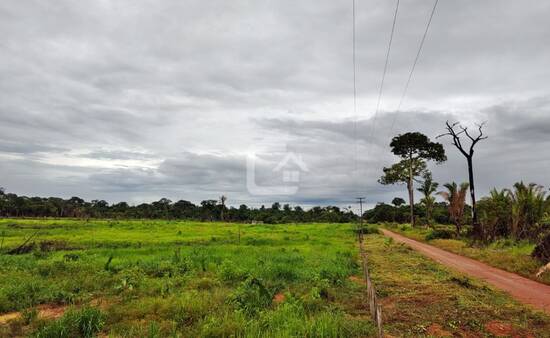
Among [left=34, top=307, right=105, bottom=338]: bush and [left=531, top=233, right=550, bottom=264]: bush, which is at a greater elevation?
[left=531, top=233, right=550, bottom=264]: bush

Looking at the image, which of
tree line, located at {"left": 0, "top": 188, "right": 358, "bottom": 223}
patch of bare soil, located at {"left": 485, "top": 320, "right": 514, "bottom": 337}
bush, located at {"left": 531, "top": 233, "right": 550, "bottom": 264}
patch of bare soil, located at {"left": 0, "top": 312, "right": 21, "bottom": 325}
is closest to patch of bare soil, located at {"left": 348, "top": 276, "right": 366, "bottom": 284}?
patch of bare soil, located at {"left": 485, "top": 320, "right": 514, "bottom": 337}

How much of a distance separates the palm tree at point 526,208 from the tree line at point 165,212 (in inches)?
2712

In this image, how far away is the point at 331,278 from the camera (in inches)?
484

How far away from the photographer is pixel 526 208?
2459 centimetres

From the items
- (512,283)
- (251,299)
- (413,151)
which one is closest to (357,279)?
(512,283)

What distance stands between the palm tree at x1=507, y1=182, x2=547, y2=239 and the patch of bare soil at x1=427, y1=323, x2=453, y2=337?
19965 millimetres

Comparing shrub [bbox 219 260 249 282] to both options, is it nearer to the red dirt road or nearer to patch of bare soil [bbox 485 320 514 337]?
patch of bare soil [bbox 485 320 514 337]

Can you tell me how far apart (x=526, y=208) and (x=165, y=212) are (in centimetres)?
9924

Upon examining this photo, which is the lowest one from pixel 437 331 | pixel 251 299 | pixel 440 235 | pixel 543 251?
pixel 437 331

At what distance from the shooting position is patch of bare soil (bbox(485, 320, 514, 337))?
7.01 metres

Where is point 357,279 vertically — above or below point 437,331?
below

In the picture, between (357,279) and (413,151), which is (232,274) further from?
(413,151)

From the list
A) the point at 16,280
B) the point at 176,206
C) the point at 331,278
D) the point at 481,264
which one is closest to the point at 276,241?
the point at 481,264

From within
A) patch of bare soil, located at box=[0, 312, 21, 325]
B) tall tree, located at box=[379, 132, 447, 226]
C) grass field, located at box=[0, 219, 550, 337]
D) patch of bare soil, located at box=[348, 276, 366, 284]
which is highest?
tall tree, located at box=[379, 132, 447, 226]
